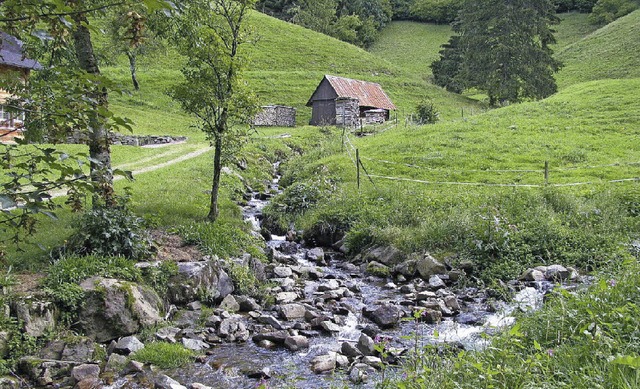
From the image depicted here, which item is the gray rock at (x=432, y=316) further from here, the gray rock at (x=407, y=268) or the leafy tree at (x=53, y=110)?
the leafy tree at (x=53, y=110)

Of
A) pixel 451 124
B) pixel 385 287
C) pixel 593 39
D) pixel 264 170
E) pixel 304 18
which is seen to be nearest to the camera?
pixel 385 287

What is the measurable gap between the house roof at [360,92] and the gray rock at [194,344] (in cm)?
4070

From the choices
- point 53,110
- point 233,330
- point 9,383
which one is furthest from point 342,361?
point 53,110

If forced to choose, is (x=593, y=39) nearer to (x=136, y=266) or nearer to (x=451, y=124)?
(x=451, y=124)

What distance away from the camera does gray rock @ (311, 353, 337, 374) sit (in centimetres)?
795

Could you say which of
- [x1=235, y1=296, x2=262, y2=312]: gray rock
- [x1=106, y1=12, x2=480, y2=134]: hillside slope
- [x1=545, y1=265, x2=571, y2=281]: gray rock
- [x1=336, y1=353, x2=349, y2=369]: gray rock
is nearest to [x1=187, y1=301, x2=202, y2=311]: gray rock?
[x1=235, y1=296, x2=262, y2=312]: gray rock

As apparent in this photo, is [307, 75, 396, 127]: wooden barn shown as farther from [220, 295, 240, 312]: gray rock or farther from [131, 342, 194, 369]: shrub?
→ [131, 342, 194, 369]: shrub

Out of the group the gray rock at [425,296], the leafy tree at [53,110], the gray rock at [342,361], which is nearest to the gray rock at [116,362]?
the gray rock at [342,361]

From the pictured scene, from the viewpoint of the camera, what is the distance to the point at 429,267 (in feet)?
42.4

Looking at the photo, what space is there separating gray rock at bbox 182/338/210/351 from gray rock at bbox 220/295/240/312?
1.70m

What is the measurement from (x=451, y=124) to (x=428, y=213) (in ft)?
55.2

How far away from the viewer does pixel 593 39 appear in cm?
7194

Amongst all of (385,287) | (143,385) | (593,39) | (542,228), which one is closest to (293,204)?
(385,287)

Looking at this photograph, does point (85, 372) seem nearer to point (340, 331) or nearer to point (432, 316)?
point (340, 331)
